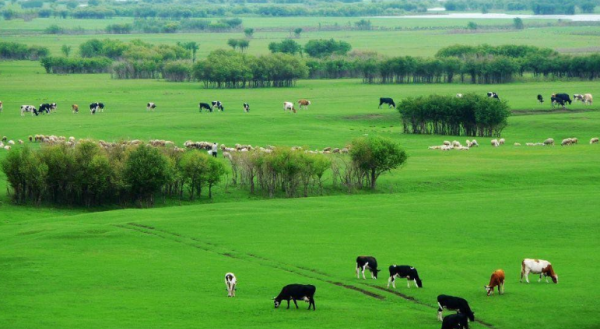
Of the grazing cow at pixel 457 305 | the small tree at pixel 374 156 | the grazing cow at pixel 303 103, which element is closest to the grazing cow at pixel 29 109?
the grazing cow at pixel 303 103

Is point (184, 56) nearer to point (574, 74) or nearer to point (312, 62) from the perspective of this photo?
point (312, 62)

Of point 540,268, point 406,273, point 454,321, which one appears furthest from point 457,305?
point 540,268

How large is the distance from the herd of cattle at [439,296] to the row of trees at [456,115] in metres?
59.5

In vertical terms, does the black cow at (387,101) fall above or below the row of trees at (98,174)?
above

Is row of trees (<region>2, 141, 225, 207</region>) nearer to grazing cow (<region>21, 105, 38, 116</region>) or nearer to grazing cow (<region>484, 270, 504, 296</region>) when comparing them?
grazing cow (<region>484, 270, 504, 296</region>)

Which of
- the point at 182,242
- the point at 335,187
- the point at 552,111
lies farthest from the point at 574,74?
the point at 182,242

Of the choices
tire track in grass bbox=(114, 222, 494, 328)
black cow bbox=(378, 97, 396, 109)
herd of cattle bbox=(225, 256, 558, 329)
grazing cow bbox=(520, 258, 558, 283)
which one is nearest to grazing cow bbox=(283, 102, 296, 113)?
black cow bbox=(378, 97, 396, 109)

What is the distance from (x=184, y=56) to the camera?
622ft

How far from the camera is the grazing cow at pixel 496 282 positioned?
38653 mm

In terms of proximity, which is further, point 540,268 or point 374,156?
point 374,156

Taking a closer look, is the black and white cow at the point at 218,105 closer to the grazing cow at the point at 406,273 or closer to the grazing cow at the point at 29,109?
the grazing cow at the point at 29,109

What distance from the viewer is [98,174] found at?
222 ft

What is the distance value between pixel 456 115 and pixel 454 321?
7082cm

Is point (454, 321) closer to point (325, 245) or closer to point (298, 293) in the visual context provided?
point (298, 293)
